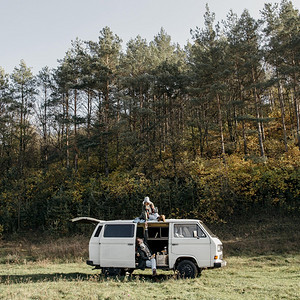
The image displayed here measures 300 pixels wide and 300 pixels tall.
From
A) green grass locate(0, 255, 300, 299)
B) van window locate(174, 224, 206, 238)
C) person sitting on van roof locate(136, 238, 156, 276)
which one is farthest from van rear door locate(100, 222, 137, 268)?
van window locate(174, 224, 206, 238)

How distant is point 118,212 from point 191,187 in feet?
22.2

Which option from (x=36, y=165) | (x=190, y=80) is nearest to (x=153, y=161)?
(x=190, y=80)

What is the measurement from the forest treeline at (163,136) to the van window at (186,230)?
12.9 m

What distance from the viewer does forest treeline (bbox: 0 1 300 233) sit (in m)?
24.6

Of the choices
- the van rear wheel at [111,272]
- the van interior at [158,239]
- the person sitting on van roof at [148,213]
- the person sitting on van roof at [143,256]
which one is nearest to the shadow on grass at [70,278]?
the van rear wheel at [111,272]

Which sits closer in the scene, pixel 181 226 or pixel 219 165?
pixel 181 226

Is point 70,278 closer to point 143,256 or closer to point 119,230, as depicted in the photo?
Result: point 119,230

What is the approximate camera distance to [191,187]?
2522 cm

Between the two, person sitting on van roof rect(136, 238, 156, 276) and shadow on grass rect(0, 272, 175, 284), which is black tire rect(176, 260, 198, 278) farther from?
person sitting on van roof rect(136, 238, 156, 276)

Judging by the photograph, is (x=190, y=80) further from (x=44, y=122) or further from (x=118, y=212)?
(x=44, y=122)

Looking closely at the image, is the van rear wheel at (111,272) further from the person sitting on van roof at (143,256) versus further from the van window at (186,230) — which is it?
Result: the van window at (186,230)

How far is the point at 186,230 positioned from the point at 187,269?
132cm

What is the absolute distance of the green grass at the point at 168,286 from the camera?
7.86m

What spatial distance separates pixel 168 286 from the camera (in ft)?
29.9
